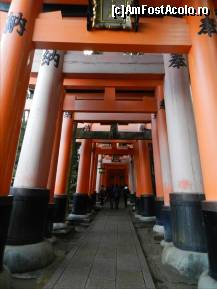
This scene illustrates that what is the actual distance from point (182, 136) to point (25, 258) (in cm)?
416

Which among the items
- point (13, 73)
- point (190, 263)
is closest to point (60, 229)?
point (190, 263)

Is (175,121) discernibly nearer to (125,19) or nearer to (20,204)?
(125,19)

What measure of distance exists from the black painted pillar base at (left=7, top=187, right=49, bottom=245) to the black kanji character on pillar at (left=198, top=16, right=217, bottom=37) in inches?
181

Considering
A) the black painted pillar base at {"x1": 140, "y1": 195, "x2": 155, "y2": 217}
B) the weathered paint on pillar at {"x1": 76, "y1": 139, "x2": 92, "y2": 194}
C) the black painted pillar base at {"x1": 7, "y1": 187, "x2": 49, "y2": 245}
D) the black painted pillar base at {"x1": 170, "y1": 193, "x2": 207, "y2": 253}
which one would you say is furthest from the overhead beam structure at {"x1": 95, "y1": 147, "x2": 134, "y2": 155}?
the black painted pillar base at {"x1": 170, "y1": 193, "x2": 207, "y2": 253}

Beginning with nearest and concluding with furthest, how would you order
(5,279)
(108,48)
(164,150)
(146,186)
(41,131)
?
(5,279) < (108,48) < (41,131) < (164,150) < (146,186)

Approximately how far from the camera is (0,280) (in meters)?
3.35

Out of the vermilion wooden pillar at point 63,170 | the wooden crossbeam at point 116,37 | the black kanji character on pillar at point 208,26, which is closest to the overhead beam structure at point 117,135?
the vermilion wooden pillar at point 63,170

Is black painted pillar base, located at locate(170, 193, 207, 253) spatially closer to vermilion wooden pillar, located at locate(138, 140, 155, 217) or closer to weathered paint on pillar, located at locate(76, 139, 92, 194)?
vermilion wooden pillar, located at locate(138, 140, 155, 217)

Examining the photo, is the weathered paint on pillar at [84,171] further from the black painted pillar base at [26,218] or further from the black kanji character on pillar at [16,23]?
the black kanji character on pillar at [16,23]

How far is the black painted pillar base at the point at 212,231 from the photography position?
Result: 129 inches

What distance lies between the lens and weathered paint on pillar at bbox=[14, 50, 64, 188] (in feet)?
17.3

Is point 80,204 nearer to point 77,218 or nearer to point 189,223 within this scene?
point 77,218

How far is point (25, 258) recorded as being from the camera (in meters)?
4.56

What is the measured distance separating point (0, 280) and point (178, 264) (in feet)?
10.3
